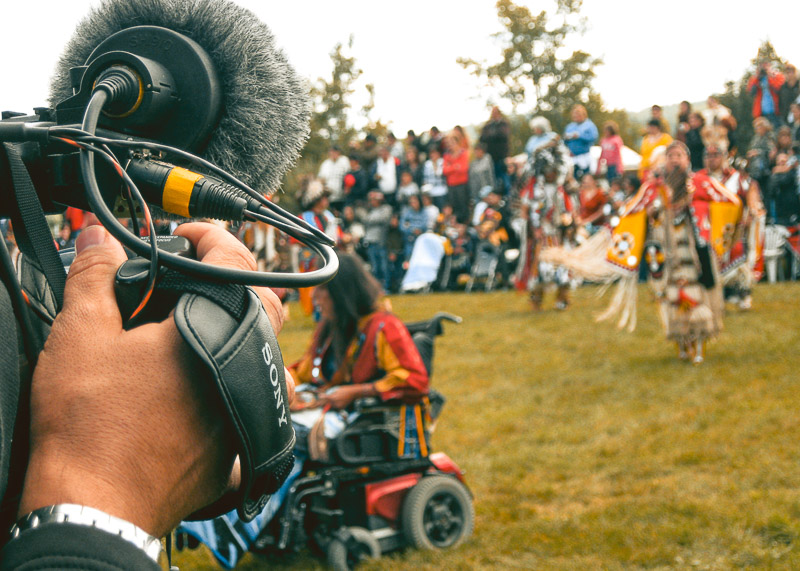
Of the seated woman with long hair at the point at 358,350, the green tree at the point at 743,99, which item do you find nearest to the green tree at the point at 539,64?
the green tree at the point at 743,99

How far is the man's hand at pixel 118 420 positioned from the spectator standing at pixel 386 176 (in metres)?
14.8

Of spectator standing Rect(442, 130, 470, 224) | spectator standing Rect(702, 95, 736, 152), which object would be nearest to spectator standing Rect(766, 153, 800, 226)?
spectator standing Rect(702, 95, 736, 152)

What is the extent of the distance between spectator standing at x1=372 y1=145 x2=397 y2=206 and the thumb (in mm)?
14682

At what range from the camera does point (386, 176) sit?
51.2 feet

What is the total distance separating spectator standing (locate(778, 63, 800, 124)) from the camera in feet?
45.6

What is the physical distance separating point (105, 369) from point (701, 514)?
427 centimetres

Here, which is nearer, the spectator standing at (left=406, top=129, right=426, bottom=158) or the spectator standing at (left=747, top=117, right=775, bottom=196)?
the spectator standing at (left=747, top=117, right=775, bottom=196)

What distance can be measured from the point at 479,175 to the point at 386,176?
5.87 feet

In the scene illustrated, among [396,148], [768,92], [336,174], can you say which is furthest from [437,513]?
[768,92]

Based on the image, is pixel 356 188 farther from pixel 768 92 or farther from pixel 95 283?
pixel 95 283

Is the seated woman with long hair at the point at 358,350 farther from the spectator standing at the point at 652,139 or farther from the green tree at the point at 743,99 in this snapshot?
the green tree at the point at 743,99

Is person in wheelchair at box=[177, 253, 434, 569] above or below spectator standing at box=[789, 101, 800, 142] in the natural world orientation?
below

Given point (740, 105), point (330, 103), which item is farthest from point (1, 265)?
point (740, 105)

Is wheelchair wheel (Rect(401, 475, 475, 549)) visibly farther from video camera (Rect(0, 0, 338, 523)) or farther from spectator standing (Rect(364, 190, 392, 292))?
spectator standing (Rect(364, 190, 392, 292))
